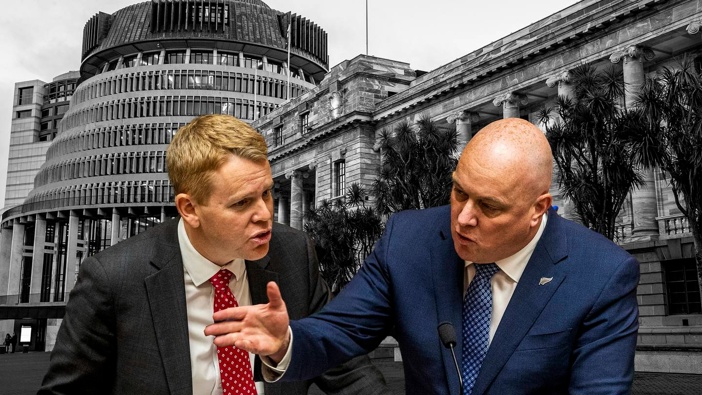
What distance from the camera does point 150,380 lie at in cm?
352

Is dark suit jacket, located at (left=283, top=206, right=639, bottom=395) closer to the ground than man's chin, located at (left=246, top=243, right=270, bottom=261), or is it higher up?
closer to the ground

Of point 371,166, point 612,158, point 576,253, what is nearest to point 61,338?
point 576,253

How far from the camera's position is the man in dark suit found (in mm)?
3217

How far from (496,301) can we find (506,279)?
118 millimetres

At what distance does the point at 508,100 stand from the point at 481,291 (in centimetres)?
3608

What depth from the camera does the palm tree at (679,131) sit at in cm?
1908

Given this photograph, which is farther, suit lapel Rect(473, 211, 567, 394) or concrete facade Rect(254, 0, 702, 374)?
concrete facade Rect(254, 0, 702, 374)

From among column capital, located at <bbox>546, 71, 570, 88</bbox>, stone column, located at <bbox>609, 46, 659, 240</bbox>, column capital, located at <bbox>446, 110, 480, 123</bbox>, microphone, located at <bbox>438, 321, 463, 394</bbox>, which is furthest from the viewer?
column capital, located at <bbox>446, 110, 480, 123</bbox>

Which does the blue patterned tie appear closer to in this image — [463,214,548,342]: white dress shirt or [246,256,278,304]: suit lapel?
[463,214,548,342]: white dress shirt

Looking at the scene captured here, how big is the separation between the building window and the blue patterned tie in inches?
1114

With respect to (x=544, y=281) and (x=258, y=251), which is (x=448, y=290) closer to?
(x=544, y=281)

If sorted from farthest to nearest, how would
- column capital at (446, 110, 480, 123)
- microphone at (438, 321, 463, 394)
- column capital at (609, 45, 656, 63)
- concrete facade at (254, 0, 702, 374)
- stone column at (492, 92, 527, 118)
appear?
column capital at (446, 110, 480, 123), stone column at (492, 92, 527, 118), column capital at (609, 45, 656, 63), concrete facade at (254, 0, 702, 374), microphone at (438, 321, 463, 394)

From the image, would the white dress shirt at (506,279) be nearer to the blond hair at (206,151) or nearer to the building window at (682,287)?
the blond hair at (206,151)

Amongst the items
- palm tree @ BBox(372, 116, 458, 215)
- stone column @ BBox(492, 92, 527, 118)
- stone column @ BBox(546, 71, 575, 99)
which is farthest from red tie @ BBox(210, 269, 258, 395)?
stone column @ BBox(492, 92, 527, 118)
